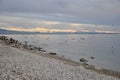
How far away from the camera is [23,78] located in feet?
41.0

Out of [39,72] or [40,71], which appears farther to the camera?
[40,71]

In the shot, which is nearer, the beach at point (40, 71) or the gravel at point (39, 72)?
the gravel at point (39, 72)

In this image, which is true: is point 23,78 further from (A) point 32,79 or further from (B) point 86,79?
(B) point 86,79

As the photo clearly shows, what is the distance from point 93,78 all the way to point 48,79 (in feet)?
15.5

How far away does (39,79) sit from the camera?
1375 centimetres

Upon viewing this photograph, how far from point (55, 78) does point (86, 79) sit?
2842 mm

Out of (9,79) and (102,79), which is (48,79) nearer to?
(9,79)

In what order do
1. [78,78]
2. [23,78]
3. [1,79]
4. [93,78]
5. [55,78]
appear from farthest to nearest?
[93,78] < [78,78] < [55,78] < [23,78] < [1,79]

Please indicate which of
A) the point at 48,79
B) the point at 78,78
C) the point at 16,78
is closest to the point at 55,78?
the point at 48,79

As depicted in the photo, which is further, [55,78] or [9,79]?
[55,78]

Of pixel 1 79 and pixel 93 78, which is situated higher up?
pixel 1 79

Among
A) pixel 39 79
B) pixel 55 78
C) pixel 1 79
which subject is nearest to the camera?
pixel 1 79

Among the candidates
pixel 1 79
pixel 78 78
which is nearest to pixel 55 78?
pixel 78 78

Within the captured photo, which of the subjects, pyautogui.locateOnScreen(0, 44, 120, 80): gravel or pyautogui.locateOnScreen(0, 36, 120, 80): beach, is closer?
pyautogui.locateOnScreen(0, 44, 120, 80): gravel
